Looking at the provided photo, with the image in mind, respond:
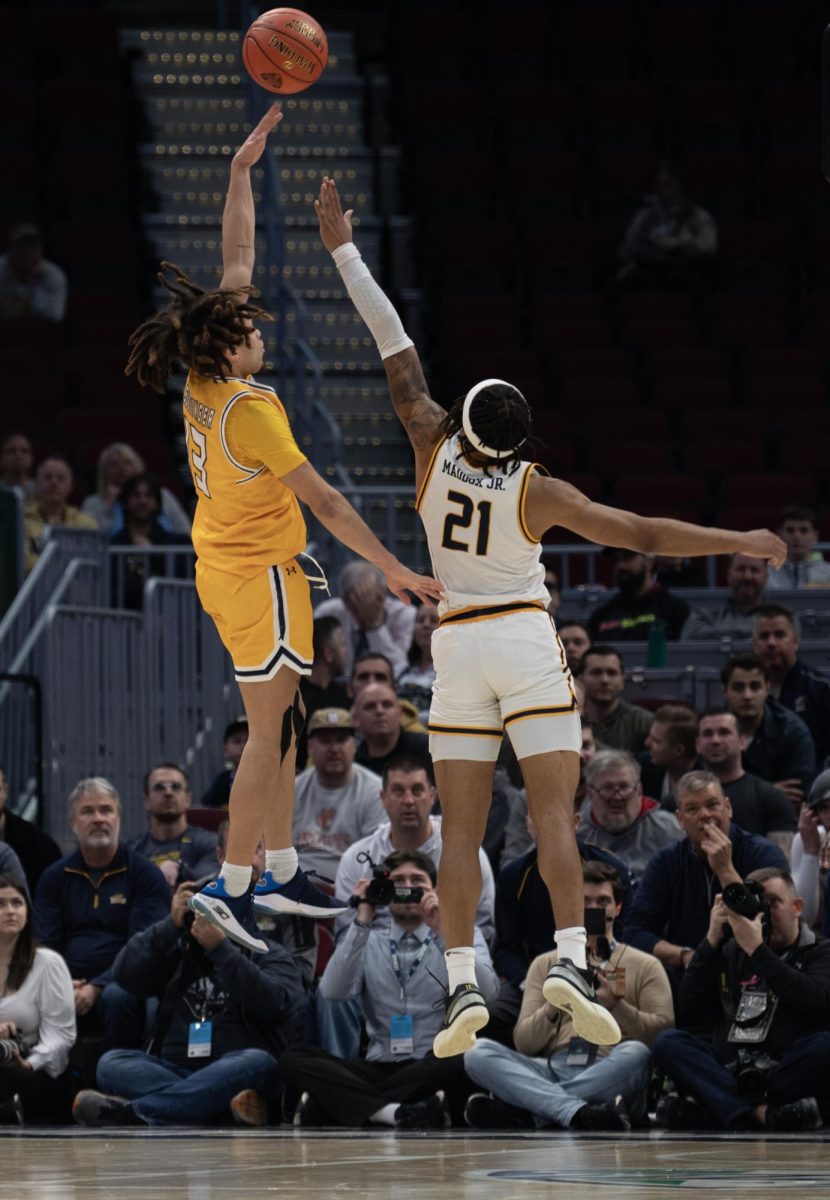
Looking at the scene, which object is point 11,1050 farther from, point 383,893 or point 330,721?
point 330,721

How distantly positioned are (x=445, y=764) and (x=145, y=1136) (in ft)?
9.67

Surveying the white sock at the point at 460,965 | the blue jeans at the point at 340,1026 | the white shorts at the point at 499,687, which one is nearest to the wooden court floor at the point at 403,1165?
the white sock at the point at 460,965

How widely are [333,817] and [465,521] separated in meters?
4.49

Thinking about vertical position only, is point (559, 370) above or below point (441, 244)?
below

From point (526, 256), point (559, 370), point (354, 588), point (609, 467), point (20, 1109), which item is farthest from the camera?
Result: point (526, 256)

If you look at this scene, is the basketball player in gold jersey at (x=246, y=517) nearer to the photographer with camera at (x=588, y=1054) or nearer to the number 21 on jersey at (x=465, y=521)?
the number 21 on jersey at (x=465, y=521)

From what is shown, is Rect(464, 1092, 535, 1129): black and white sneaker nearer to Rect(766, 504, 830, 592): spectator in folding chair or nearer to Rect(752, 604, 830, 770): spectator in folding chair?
Rect(752, 604, 830, 770): spectator in folding chair

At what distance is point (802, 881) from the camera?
36.0 ft

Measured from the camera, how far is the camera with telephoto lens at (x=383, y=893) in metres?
10.2

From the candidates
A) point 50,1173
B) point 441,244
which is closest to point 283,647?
point 50,1173

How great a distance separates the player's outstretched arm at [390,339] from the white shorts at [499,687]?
0.67m

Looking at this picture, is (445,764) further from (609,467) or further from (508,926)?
(609,467)

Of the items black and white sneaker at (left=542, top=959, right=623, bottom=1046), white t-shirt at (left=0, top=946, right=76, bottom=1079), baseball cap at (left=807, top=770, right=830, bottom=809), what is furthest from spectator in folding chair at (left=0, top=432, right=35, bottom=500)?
black and white sneaker at (left=542, top=959, right=623, bottom=1046)

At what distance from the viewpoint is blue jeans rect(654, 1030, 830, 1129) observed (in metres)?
9.98
